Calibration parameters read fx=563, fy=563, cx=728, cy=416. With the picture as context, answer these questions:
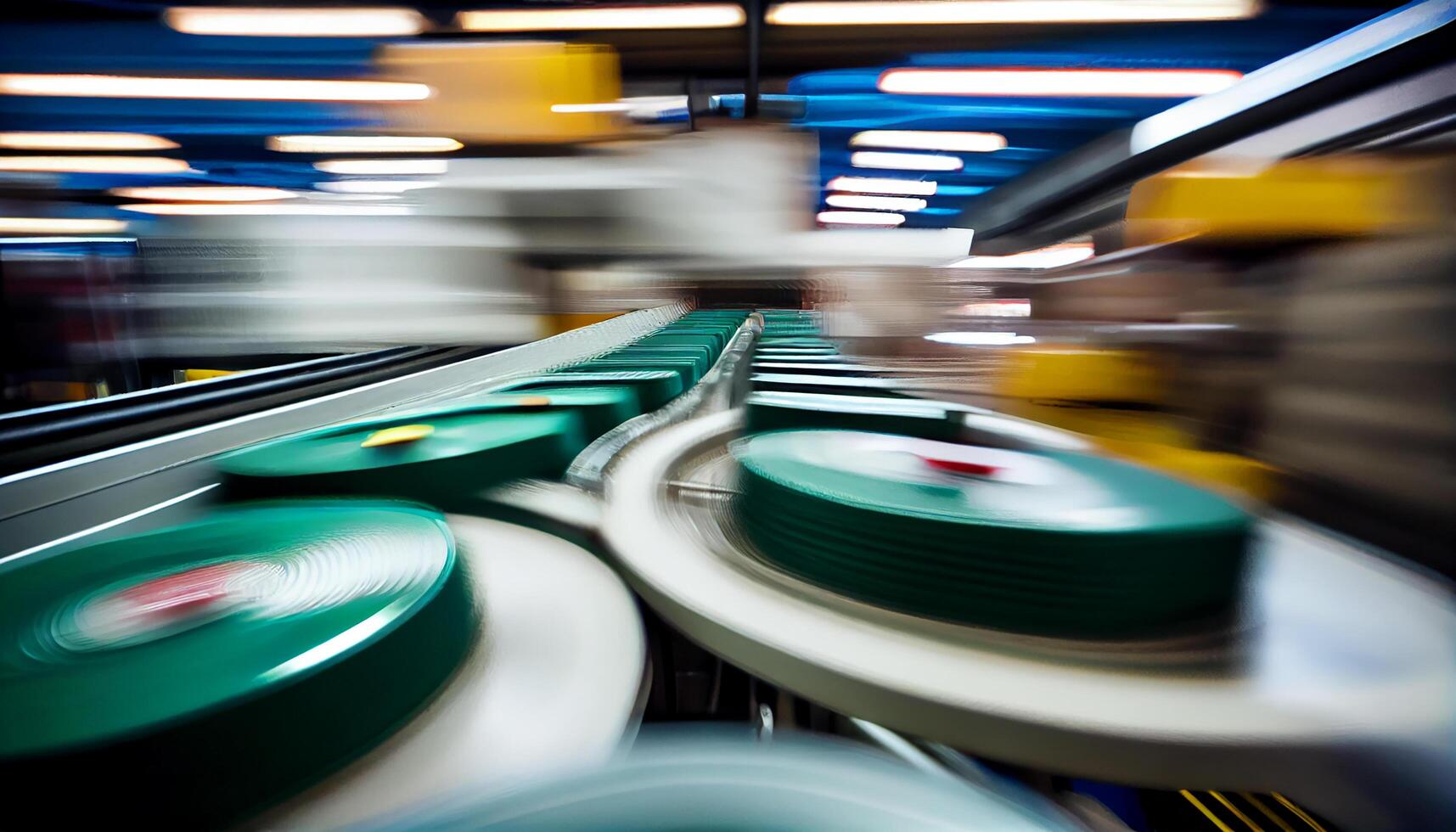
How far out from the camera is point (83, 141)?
524 centimetres

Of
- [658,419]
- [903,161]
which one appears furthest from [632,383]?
[903,161]

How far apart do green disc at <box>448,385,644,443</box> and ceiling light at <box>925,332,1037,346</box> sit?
5.13 ft

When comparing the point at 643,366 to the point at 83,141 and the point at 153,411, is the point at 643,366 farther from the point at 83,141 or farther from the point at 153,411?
the point at 83,141

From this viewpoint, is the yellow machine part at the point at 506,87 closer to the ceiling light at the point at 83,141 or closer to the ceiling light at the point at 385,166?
the ceiling light at the point at 385,166

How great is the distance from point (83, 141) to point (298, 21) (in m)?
3.37

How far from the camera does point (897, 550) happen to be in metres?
0.40

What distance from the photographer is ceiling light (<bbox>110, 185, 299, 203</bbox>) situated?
5602mm

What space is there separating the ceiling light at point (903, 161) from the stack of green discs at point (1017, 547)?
6.48m

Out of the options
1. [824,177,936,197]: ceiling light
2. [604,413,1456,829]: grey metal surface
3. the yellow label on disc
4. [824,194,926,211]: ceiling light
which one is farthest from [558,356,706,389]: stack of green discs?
[824,194,926,211]: ceiling light

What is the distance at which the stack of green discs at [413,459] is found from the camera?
22.8 inches

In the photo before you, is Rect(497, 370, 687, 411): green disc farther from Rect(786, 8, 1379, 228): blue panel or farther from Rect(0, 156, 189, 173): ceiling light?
Rect(0, 156, 189, 173): ceiling light

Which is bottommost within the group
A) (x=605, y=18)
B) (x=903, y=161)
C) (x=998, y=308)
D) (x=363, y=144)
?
(x=998, y=308)

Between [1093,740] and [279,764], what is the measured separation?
0.41 meters

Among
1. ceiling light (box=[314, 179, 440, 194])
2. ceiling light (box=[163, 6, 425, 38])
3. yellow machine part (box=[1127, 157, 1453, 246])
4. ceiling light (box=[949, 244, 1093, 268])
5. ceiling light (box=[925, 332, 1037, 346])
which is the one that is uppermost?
ceiling light (box=[163, 6, 425, 38])
